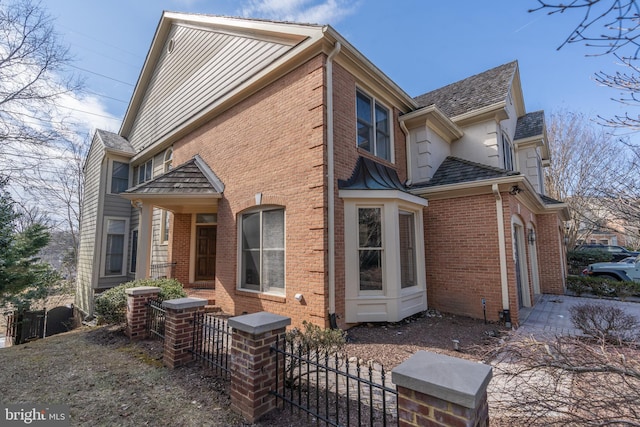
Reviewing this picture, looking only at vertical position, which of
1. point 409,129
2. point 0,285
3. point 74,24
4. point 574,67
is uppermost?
point 74,24

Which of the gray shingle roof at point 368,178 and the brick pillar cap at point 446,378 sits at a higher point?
the gray shingle roof at point 368,178

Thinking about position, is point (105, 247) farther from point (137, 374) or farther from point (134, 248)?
point (137, 374)

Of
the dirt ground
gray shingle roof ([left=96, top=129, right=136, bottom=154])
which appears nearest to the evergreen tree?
gray shingle roof ([left=96, top=129, right=136, bottom=154])

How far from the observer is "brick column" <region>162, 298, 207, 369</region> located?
14.6 feet

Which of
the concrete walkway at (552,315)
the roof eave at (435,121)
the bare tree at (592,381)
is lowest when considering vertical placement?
the concrete walkway at (552,315)

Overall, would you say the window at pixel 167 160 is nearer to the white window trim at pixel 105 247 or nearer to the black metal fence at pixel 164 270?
the white window trim at pixel 105 247

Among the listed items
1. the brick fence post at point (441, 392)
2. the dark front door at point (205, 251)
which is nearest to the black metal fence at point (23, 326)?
the dark front door at point (205, 251)

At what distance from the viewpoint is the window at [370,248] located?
21.5ft

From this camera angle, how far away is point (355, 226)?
255 inches

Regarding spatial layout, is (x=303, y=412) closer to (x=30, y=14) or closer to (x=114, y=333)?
(x=114, y=333)

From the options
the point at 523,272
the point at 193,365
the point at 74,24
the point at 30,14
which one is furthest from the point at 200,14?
the point at 523,272

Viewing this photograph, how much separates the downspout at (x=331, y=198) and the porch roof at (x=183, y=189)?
3.97 meters

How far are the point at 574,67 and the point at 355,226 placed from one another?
4.44 metres

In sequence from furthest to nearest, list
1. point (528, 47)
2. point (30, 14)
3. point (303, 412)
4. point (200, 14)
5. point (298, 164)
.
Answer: point (200, 14) → point (30, 14) → point (298, 164) → point (303, 412) → point (528, 47)
